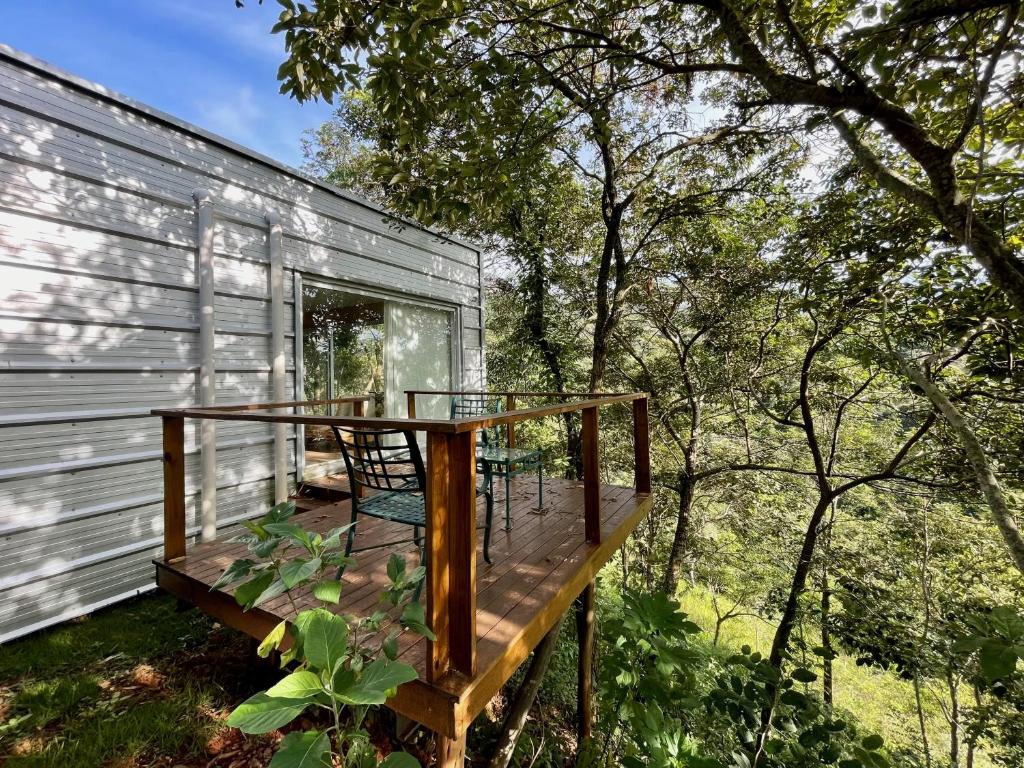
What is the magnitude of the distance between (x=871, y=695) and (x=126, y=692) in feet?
37.4

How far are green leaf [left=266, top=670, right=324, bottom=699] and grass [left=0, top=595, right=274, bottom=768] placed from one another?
5.80 feet

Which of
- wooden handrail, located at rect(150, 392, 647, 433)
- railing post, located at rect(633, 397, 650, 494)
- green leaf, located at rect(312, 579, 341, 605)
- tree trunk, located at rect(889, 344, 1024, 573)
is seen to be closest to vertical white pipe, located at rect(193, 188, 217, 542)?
wooden handrail, located at rect(150, 392, 647, 433)

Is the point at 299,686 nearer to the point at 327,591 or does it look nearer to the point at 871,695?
the point at 327,591

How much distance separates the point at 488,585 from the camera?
2271mm

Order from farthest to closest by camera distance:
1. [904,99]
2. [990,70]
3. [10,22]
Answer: [10,22], [904,99], [990,70]

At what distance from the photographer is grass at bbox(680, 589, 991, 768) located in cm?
678

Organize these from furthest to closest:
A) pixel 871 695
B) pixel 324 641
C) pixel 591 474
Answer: pixel 871 695, pixel 591 474, pixel 324 641

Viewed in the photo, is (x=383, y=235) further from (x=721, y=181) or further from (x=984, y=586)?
(x=984, y=586)

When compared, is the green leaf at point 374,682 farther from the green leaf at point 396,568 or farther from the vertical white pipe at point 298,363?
the vertical white pipe at point 298,363

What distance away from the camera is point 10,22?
9.14 ft

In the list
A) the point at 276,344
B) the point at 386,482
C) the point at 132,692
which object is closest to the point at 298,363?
the point at 276,344

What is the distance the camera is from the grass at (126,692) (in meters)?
1.96

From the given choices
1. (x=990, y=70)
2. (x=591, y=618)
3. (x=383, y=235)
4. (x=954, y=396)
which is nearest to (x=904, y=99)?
(x=990, y=70)

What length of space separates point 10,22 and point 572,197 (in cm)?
601
